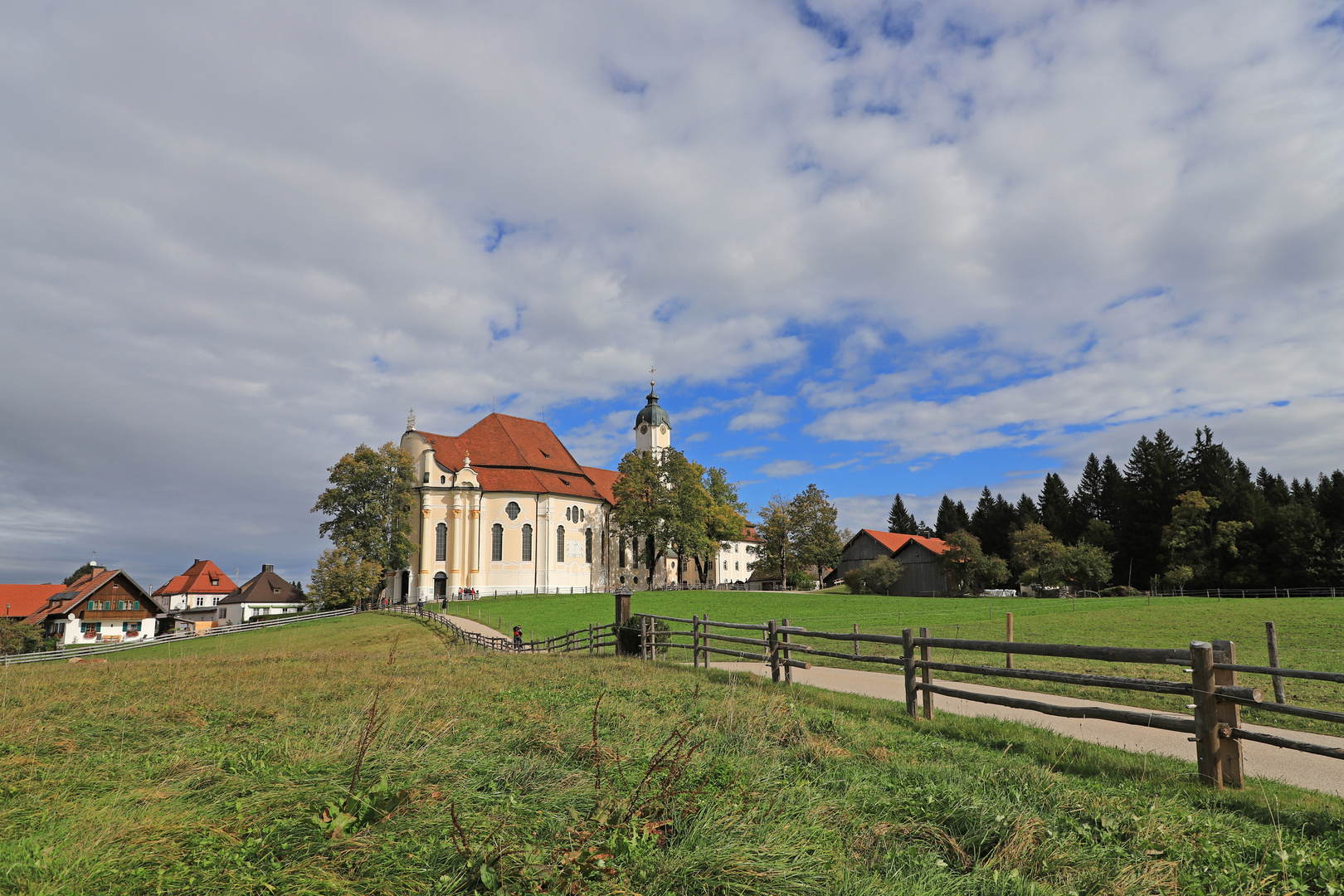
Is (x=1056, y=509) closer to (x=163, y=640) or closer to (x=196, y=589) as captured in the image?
(x=163, y=640)

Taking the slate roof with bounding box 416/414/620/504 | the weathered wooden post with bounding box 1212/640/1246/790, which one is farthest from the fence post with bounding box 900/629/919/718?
the slate roof with bounding box 416/414/620/504

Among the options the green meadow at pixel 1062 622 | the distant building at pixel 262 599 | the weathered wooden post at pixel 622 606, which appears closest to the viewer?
the green meadow at pixel 1062 622

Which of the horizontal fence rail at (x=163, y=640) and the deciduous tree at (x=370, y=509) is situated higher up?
the deciduous tree at (x=370, y=509)

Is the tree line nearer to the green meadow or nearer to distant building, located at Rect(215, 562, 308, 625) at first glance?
the green meadow

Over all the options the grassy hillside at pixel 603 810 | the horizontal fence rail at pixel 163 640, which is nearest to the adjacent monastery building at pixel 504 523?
the horizontal fence rail at pixel 163 640

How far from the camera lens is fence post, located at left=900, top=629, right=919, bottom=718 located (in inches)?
354

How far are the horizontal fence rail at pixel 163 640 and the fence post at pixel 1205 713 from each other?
38.5m

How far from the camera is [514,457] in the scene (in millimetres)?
63125

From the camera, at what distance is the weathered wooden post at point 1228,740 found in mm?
5809

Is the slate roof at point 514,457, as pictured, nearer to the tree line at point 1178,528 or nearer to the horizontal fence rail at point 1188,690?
the tree line at point 1178,528

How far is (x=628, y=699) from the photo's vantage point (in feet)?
28.2

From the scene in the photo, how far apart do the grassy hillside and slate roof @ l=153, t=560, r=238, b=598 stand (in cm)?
10003

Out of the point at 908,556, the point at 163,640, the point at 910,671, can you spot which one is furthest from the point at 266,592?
the point at 910,671

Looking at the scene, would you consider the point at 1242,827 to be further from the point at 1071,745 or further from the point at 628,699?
the point at 628,699
